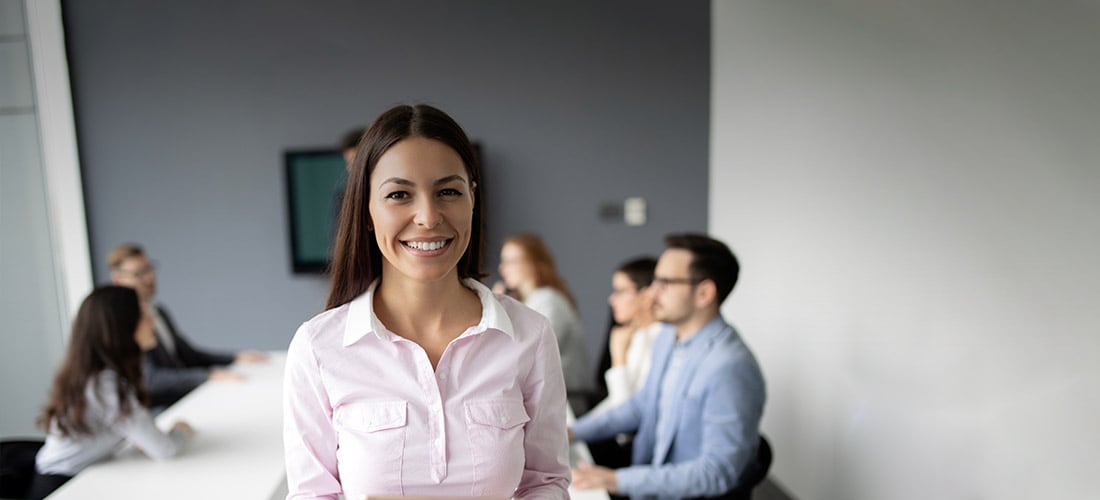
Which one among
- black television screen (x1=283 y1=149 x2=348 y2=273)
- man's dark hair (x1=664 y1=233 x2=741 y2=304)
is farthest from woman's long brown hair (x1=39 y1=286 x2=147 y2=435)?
black television screen (x1=283 y1=149 x2=348 y2=273)

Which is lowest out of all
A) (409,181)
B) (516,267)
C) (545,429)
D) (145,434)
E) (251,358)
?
(251,358)

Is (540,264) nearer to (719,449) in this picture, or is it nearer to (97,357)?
(719,449)

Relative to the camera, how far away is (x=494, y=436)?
3.29 ft

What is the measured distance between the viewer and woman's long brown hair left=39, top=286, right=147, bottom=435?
1.99m

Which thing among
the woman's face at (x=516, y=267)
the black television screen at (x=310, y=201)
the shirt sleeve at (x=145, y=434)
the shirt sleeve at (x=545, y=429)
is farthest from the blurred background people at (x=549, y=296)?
the shirt sleeve at (x=545, y=429)

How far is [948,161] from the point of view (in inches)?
77.1

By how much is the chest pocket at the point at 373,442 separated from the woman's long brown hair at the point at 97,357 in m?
1.40

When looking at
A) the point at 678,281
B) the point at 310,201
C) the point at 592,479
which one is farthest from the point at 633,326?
the point at 310,201

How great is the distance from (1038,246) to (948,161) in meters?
0.41

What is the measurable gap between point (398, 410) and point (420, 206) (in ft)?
0.94

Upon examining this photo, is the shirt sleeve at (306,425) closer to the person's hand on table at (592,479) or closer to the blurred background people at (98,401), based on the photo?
the person's hand on table at (592,479)

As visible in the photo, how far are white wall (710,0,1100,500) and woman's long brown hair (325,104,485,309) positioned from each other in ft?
4.17

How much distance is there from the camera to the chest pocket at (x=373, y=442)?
0.98m

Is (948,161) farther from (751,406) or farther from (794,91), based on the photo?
(794,91)
